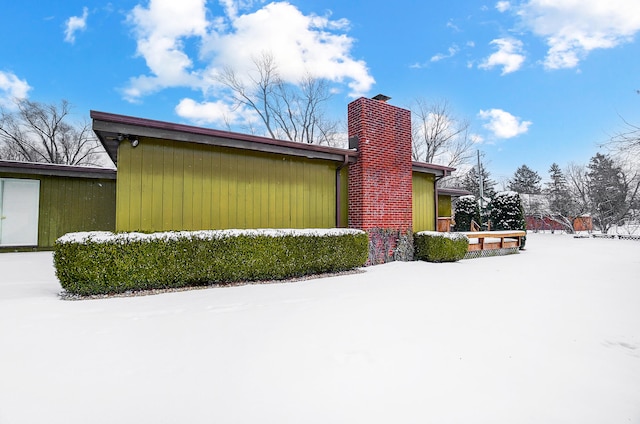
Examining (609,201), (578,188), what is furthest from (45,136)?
(578,188)

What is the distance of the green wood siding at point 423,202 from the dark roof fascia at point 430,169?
A: 20 cm

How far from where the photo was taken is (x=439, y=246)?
7.21 m

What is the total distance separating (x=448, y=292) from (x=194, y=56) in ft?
56.5

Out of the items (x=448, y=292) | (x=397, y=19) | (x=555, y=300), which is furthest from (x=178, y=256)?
(x=397, y=19)

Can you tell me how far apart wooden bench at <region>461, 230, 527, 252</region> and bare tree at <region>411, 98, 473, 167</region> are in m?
15.5

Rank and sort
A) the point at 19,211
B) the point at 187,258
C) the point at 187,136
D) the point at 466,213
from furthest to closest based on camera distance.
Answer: the point at 466,213, the point at 19,211, the point at 187,136, the point at 187,258

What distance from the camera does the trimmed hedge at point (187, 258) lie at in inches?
160

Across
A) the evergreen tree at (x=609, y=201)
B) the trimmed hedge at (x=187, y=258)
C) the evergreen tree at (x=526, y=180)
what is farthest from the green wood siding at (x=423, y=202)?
the evergreen tree at (x=526, y=180)

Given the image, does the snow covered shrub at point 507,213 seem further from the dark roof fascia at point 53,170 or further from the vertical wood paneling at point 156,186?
the dark roof fascia at point 53,170

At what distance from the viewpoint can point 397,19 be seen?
10.2 metres

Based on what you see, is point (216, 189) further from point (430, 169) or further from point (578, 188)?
point (578, 188)

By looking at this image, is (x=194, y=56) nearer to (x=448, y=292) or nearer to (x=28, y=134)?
(x=28, y=134)

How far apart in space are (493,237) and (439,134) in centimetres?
1704

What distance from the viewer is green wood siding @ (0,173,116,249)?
9.02m
